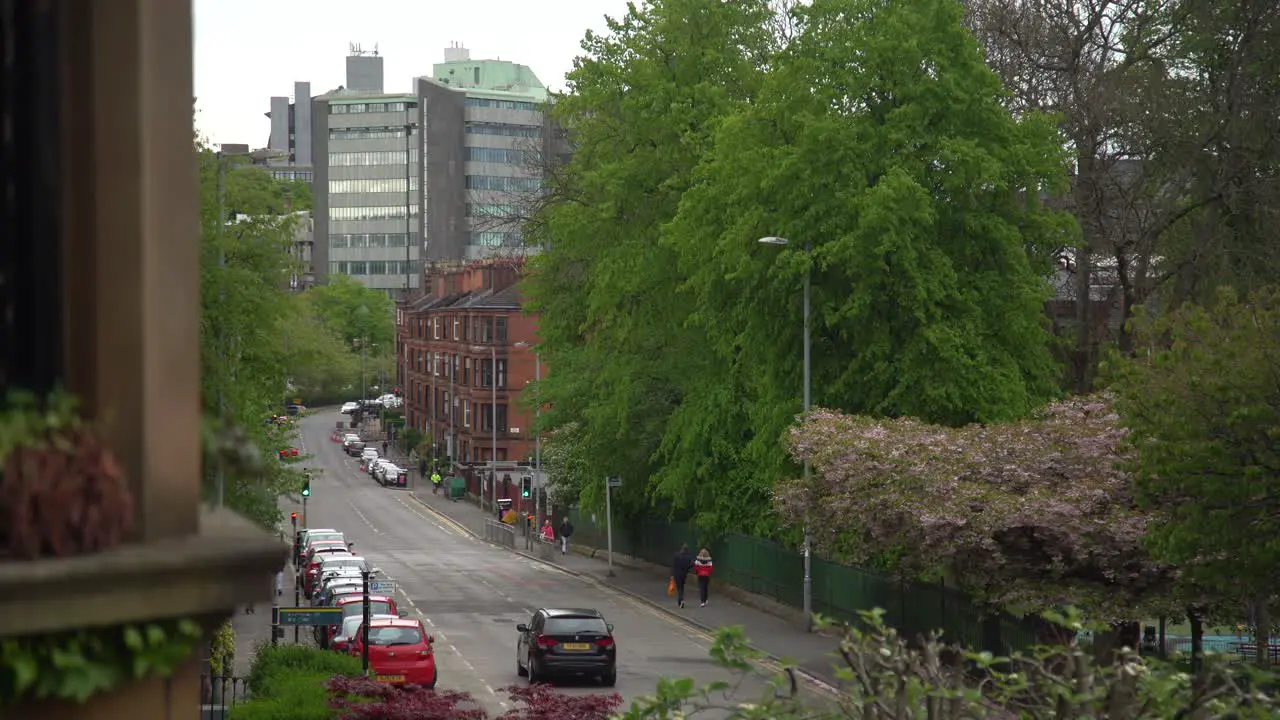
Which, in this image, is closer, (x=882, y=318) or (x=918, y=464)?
(x=918, y=464)

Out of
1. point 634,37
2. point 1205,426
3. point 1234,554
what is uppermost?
point 634,37

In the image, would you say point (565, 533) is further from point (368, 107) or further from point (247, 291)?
point (368, 107)

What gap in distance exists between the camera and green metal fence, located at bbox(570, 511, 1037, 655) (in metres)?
29.9

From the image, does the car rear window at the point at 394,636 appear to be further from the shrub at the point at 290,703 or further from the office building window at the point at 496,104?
the office building window at the point at 496,104

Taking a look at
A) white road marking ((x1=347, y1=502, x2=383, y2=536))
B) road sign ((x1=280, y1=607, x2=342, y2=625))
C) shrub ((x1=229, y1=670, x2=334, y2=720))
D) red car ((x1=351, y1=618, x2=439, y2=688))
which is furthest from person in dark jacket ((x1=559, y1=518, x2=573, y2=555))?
shrub ((x1=229, y1=670, x2=334, y2=720))

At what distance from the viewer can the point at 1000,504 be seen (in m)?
26.9

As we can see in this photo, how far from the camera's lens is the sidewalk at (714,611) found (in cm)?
3484

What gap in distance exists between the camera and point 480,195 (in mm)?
181625

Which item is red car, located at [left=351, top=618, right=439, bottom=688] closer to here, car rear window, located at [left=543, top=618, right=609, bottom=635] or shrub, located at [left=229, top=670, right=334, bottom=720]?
car rear window, located at [left=543, top=618, right=609, bottom=635]

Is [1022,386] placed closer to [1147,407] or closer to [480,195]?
[1147,407]

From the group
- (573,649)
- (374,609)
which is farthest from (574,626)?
(374,609)

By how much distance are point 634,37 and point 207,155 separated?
58.3 feet

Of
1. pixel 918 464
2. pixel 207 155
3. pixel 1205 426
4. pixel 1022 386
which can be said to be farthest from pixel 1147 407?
pixel 207 155

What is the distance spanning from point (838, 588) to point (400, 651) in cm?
1228
